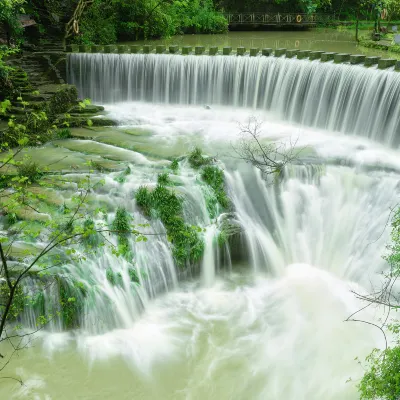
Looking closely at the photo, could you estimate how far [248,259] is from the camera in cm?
1013

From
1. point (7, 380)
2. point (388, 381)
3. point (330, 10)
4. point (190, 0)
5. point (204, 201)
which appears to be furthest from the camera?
point (330, 10)

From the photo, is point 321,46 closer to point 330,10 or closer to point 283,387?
point 330,10

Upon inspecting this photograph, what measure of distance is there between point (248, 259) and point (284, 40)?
1667cm

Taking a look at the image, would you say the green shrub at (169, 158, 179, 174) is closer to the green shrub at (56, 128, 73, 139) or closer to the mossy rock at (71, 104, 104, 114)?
the green shrub at (56, 128, 73, 139)

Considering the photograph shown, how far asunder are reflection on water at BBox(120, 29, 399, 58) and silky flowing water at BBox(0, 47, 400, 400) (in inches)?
259

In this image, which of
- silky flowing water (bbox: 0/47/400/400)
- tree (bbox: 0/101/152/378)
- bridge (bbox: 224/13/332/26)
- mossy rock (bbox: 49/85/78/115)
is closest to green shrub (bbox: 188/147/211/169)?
silky flowing water (bbox: 0/47/400/400)

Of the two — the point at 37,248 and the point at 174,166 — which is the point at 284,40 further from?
the point at 37,248

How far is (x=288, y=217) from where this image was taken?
35.4 feet

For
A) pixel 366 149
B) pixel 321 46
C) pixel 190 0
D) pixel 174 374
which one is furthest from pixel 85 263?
pixel 190 0

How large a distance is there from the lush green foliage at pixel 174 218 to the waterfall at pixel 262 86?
21.8 feet

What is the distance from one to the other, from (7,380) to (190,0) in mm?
23221

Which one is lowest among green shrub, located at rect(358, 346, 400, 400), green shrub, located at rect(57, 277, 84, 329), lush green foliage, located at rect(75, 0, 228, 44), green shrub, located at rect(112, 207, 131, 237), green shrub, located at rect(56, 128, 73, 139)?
green shrub, located at rect(57, 277, 84, 329)

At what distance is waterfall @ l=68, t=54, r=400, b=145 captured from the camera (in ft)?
42.7

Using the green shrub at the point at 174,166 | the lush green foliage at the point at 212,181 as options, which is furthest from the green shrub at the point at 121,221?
the green shrub at the point at 174,166
